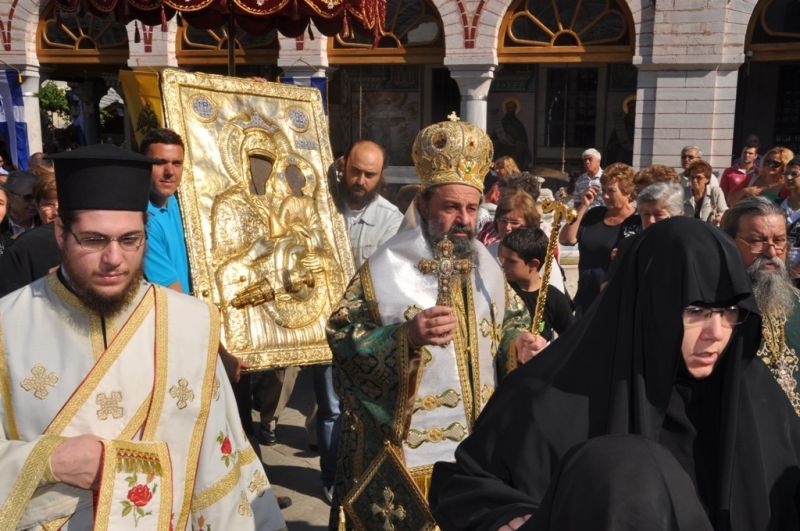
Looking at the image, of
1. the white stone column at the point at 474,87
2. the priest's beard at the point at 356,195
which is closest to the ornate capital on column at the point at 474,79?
the white stone column at the point at 474,87

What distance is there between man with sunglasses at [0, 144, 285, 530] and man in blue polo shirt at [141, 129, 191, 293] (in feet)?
5.02

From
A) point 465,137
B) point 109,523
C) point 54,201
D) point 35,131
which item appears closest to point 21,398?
point 109,523

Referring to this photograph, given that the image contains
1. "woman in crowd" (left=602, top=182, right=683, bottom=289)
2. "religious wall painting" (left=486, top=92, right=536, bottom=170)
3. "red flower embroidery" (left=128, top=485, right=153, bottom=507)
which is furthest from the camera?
"religious wall painting" (left=486, top=92, right=536, bottom=170)

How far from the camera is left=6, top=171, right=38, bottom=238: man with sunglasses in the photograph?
16.4 ft

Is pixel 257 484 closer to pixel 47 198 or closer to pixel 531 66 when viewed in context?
pixel 47 198

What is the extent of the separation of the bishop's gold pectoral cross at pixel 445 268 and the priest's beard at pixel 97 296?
1.01 meters

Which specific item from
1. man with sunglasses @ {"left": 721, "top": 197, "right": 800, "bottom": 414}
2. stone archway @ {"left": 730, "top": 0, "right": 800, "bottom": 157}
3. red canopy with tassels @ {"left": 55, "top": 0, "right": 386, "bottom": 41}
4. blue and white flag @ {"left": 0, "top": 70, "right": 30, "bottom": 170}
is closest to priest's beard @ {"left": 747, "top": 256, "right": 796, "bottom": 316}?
man with sunglasses @ {"left": 721, "top": 197, "right": 800, "bottom": 414}

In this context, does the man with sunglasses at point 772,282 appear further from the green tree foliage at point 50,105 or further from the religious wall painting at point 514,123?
the green tree foliage at point 50,105

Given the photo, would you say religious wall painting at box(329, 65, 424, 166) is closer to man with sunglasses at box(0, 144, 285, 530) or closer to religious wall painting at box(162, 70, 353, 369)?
religious wall painting at box(162, 70, 353, 369)

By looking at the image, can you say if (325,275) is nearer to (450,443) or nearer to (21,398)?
(450,443)

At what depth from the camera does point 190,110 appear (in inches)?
153

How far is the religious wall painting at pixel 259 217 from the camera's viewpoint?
3779 millimetres

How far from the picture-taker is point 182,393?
2.21 m

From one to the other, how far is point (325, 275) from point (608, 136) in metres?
16.7
